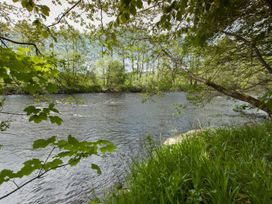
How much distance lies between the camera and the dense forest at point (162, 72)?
1467mm

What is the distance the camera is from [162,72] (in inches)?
221

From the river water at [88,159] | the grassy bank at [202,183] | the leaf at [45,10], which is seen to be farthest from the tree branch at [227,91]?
the leaf at [45,10]

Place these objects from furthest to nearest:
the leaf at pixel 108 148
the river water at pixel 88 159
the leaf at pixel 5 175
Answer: the river water at pixel 88 159 → the leaf at pixel 108 148 → the leaf at pixel 5 175

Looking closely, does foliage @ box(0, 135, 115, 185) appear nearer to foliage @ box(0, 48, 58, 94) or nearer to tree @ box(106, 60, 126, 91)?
foliage @ box(0, 48, 58, 94)

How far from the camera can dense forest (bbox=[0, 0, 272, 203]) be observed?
147 cm

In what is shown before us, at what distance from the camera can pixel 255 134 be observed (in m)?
4.66

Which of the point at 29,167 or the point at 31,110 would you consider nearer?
the point at 29,167

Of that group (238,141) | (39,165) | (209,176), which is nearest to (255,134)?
(238,141)

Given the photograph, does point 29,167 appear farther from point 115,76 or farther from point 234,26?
point 115,76

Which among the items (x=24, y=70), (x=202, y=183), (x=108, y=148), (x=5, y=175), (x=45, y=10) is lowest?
(x=202, y=183)

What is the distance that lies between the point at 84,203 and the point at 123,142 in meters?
4.43

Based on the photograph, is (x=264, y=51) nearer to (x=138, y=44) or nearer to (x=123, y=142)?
(x=138, y=44)

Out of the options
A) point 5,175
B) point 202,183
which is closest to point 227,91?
point 202,183

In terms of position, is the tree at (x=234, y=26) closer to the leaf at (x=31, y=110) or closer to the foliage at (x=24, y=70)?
the foliage at (x=24, y=70)
